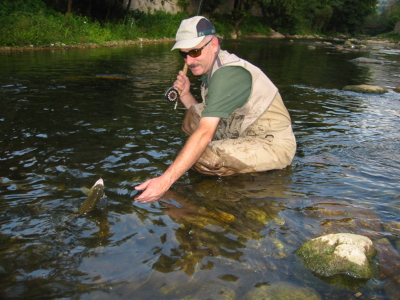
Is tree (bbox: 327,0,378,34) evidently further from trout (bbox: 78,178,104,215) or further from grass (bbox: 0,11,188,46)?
trout (bbox: 78,178,104,215)

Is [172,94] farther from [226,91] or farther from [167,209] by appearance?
[167,209]

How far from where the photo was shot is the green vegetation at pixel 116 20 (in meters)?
19.6

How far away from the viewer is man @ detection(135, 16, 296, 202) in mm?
3686

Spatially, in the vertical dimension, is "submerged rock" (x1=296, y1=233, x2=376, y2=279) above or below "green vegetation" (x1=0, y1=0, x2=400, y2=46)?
below

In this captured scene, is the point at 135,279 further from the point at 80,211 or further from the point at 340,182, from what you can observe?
the point at 340,182

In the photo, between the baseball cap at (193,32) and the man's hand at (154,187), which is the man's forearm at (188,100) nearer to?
the baseball cap at (193,32)

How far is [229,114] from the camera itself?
396 cm

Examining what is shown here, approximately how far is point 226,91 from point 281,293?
6.57 feet

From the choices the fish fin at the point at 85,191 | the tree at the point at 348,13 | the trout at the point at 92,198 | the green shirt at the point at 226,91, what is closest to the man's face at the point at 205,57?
the green shirt at the point at 226,91

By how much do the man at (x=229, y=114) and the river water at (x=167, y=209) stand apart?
295mm

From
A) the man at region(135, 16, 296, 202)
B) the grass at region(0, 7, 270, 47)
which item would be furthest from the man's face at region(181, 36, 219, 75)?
the grass at region(0, 7, 270, 47)

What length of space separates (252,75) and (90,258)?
8.33ft

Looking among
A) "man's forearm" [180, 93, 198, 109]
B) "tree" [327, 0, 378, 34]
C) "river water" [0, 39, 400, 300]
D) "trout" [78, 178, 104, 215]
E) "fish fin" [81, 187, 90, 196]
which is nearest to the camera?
"river water" [0, 39, 400, 300]

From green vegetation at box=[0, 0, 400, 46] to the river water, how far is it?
13287 mm
